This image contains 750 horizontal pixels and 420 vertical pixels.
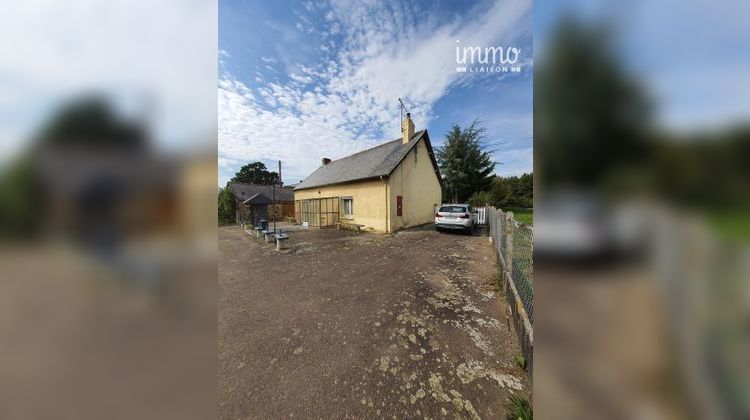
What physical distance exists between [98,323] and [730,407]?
6.22ft

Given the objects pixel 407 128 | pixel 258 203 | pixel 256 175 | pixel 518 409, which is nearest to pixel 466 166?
pixel 407 128

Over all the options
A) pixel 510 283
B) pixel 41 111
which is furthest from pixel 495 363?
pixel 41 111

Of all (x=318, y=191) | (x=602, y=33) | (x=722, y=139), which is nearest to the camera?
(x=722, y=139)

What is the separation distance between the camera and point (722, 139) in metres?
0.50

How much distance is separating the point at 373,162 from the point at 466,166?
14532 millimetres

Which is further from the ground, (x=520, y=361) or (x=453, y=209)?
(x=453, y=209)

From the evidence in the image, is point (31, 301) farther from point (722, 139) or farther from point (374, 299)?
point (374, 299)

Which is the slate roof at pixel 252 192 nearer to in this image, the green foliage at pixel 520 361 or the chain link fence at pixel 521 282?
the chain link fence at pixel 521 282

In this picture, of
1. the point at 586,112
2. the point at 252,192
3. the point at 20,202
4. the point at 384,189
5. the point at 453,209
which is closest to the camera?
the point at 586,112

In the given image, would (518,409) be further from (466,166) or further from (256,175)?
(256,175)

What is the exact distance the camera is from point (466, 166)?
27797 millimetres

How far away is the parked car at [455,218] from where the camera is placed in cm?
1207

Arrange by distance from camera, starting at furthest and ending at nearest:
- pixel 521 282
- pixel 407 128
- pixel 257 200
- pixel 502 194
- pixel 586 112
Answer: pixel 407 128 → pixel 257 200 → pixel 502 194 → pixel 521 282 → pixel 586 112

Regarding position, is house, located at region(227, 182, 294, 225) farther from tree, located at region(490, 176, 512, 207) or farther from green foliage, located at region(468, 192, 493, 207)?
green foliage, located at region(468, 192, 493, 207)
